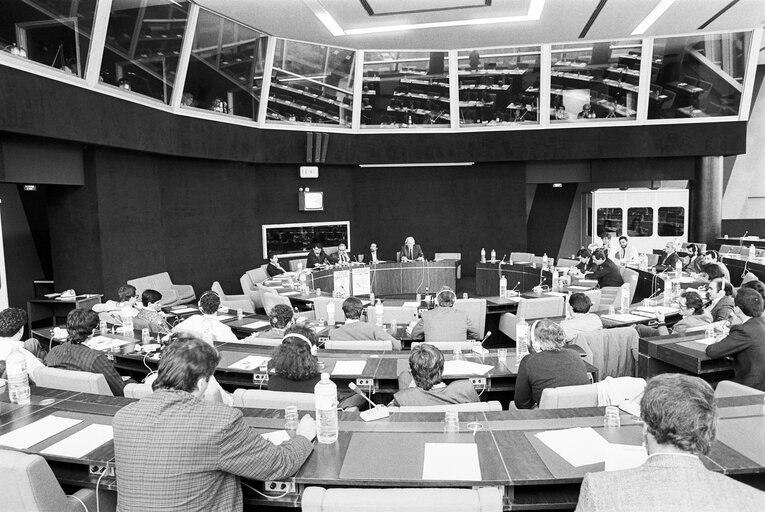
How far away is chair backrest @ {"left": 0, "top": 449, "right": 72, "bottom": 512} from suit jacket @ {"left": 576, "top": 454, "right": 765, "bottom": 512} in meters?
1.96

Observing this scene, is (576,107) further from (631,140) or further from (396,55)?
(396,55)

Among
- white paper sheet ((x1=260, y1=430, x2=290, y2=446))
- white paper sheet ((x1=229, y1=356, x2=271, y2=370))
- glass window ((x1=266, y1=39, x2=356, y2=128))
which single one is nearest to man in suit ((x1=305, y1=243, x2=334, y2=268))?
glass window ((x1=266, y1=39, x2=356, y2=128))

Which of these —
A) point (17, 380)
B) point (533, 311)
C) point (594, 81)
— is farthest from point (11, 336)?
point (594, 81)

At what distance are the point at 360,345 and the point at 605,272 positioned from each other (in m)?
5.38

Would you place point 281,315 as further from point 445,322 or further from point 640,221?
point 640,221

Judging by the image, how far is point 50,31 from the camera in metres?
6.70

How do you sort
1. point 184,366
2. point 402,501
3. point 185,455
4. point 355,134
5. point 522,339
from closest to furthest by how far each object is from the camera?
point 402,501 < point 185,455 < point 184,366 < point 522,339 < point 355,134

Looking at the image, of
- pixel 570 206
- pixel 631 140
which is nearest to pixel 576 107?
pixel 631 140

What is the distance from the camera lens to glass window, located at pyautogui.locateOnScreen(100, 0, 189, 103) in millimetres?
7730

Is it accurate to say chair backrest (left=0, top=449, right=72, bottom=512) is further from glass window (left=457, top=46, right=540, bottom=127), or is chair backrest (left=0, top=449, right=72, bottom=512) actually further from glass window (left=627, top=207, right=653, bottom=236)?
glass window (left=627, top=207, right=653, bottom=236)

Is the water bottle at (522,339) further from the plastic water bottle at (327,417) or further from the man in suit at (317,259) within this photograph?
the man in suit at (317,259)

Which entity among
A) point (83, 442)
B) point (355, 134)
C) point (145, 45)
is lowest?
point (83, 442)

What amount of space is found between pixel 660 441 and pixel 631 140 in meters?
12.4

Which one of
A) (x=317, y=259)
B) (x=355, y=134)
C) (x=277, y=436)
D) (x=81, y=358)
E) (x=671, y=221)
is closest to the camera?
(x=277, y=436)
